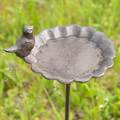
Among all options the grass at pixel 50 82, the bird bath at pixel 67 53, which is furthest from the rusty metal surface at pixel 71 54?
the grass at pixel 50 82

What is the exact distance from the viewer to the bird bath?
1549 mm

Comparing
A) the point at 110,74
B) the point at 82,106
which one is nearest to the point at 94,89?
the point at 82,106

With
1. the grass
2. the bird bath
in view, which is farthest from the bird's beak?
the grass

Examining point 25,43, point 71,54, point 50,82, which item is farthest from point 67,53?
point 50,82

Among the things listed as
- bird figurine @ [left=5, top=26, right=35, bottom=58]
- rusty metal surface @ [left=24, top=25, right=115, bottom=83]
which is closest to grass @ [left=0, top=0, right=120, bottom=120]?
rusty metal surface @ [left=24, top=25, right=115, bottom=83]

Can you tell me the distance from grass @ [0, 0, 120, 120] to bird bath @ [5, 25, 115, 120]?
13.1 inches

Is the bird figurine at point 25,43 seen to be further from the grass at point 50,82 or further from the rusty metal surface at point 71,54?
the grass at point 50,82

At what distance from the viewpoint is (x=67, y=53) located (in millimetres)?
1675

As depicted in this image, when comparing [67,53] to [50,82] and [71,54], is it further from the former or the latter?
[50,82]

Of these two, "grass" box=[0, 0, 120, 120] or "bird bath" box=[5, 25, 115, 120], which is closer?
"bird bath" box=[5, 25, 115, 120]

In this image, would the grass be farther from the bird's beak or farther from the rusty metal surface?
the bird's beak

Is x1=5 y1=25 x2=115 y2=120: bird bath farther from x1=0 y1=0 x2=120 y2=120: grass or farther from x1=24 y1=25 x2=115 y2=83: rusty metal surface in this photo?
x1=0 y1=0 x2=120 y2=120: grass

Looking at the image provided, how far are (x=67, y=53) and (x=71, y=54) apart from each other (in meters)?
0.02

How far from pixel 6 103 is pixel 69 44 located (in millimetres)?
703
